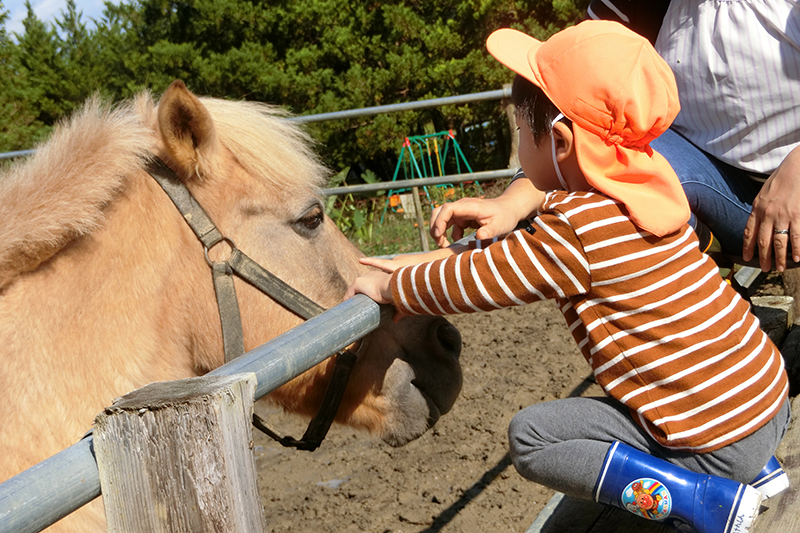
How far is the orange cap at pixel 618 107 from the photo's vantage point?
1.27 meters

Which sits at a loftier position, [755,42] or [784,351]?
[755,42]

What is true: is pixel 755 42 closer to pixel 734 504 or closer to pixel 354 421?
pixel 734 504

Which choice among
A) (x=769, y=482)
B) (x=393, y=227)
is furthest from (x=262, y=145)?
(x=393, y=227)

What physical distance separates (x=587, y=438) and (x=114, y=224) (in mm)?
1204

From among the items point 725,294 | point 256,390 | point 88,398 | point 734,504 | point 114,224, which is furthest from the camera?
point 114,224

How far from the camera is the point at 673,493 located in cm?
126

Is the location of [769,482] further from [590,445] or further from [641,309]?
[641,309]

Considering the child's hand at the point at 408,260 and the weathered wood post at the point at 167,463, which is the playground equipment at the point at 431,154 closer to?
the child's hand at the point at 408,260

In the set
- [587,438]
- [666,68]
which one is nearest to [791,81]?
[666,68]

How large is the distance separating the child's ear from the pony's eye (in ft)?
2.29

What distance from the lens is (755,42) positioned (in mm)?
1644

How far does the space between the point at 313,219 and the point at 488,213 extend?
1.58ft

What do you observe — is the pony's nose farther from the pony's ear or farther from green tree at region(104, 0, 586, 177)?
green tree at region(104, 0, 586, 177)

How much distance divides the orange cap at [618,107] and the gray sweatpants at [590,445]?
0.40 m
